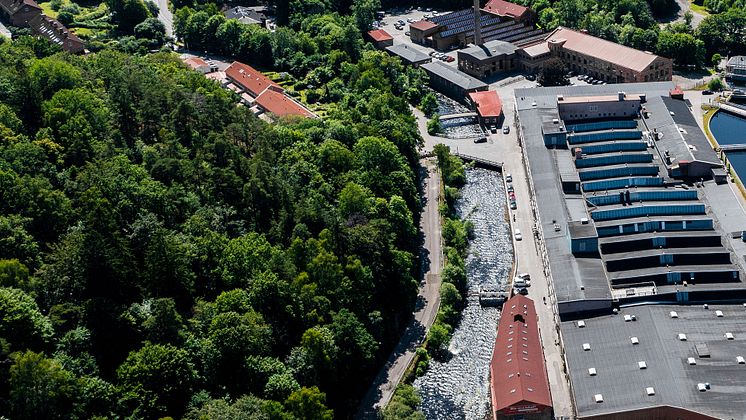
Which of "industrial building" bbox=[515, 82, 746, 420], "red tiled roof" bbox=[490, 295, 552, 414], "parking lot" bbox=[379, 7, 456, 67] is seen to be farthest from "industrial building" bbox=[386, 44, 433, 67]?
"red tiled roof" bbox=[490, 295, 552, 414]

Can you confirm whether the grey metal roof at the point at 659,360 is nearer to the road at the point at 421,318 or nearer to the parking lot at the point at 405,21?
the road at the point at 421,318

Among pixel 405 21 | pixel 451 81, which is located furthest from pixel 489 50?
pixel 405 21

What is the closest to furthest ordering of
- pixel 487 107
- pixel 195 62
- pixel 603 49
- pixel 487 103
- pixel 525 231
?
pixel 525 231, pixel 487 107, pixel 487 103, pixel 603 49, pixel 195 62

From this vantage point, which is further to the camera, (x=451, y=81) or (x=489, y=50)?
(x=489, y=50)

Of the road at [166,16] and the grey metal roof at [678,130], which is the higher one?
the grey metal roof at [678,130]

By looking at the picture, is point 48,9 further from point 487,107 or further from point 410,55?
point 487,107

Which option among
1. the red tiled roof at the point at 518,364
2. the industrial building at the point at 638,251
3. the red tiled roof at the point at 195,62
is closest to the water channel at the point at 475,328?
the red tiled roof at the point at 518,364
